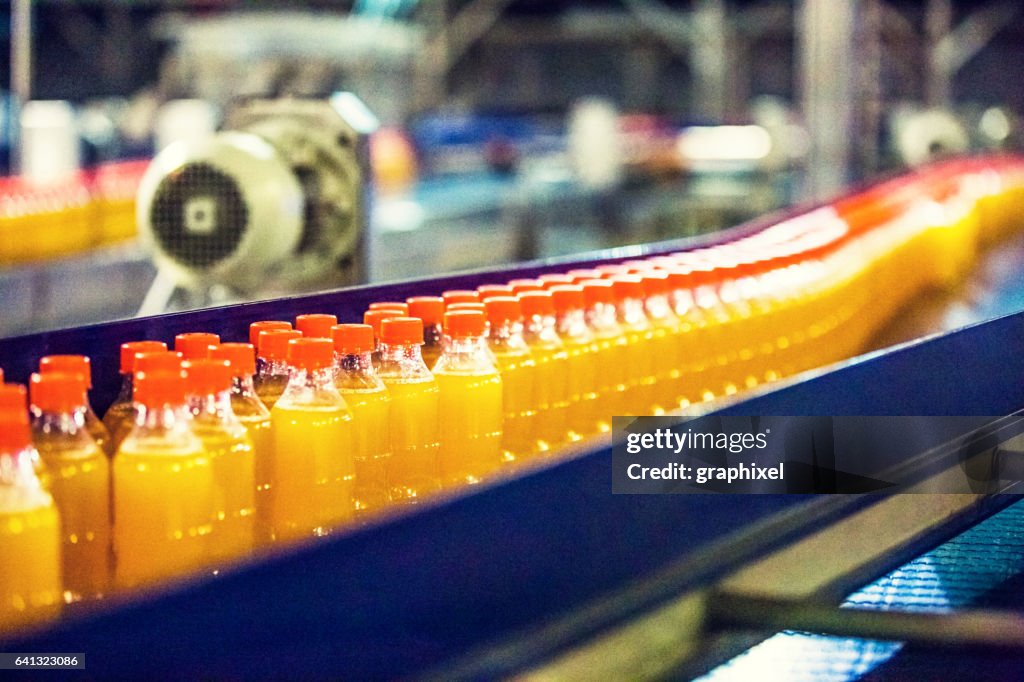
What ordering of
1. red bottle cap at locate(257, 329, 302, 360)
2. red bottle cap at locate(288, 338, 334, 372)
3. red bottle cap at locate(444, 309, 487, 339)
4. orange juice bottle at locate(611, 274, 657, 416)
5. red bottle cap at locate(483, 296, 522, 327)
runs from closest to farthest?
red bottle cap at locate(288, 338, 334, 372), red bottle cap at locate(257, 329, 302, 360), red bottle cap at locate(444, 309, 487, 339), red bottle cap at locate(483, 296, 522, 327), orange juice bottle at locate(611, 274, 657, 416)

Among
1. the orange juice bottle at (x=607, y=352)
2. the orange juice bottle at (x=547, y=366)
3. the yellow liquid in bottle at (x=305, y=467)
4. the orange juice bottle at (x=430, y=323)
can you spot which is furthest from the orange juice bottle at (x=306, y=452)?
the orange juice bottle at (x=607, y=352)

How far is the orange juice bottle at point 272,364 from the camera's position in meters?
1.52

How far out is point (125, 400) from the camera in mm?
1514

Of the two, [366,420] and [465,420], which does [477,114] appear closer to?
[465,420]

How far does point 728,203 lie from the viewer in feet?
37.8

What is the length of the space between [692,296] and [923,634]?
2.80 ft

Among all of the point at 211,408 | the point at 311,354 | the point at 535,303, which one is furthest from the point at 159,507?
the point at 535,303

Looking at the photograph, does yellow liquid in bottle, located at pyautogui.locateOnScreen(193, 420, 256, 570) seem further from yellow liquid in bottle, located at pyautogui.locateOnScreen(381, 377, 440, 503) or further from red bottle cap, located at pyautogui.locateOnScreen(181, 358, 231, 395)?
yellow liquid in bottle, located at pyautogui.locateOnScreen(381, 377, 440, 503)

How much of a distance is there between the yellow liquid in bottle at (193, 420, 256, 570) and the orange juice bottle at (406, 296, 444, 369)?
45cm

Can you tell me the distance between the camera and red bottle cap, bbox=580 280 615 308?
6.39 feet

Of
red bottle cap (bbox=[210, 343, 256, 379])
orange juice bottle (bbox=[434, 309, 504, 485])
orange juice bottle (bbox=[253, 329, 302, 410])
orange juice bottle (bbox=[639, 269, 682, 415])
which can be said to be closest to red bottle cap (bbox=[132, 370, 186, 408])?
red bottle cap (bbox=[210, 343, 256, 379])

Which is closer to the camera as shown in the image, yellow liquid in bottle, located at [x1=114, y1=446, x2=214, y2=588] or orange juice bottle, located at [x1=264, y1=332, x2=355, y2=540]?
yellow liquid in bottle, located at [x1=114, y1=446, x2=214, y2=588]

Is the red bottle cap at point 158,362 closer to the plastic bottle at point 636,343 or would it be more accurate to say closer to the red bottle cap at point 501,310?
the red bottle cap at point 501,310

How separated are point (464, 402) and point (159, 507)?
50 centimetres
